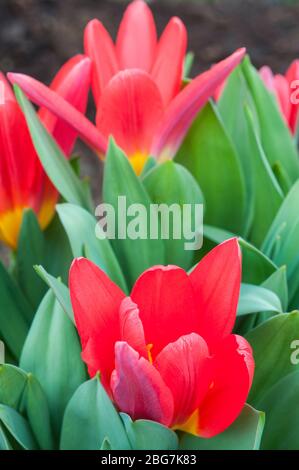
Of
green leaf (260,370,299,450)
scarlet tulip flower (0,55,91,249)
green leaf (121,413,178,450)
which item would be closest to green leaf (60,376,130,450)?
green leaf (121,413,178,450)

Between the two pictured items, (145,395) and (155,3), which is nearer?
(145,395)

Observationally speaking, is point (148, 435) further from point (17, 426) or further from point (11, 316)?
point (11, 316)

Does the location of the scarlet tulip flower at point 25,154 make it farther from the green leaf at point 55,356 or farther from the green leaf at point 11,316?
the green leaf at point 55,356

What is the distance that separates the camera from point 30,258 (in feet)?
2.90

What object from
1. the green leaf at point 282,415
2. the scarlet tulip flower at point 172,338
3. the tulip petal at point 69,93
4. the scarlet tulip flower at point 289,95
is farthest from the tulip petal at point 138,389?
the scarlet tulip flower at point 289,95

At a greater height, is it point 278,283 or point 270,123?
point 270,123

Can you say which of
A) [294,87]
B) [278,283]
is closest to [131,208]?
[278,283]

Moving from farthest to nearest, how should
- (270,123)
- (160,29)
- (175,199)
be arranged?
(160,29) < (270,123) < (175,199)

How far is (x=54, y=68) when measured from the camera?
2670mm

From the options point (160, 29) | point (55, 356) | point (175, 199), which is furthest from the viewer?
point (160, 29)

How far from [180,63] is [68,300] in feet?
1.03

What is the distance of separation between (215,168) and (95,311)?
313 mm

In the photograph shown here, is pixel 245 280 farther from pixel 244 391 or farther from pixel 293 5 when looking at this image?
pixel 293 5
